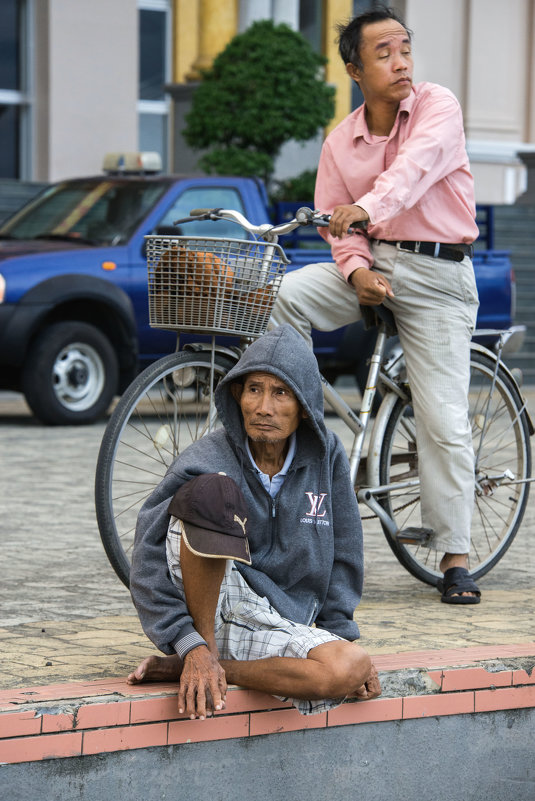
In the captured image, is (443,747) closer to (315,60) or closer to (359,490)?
(359,490)

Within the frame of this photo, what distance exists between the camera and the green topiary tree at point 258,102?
1435cm

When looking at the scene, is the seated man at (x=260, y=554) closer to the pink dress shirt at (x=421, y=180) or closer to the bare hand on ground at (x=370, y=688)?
the bare hand on ground at (x=370, y=688)

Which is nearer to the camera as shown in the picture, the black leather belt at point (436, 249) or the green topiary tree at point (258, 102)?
the black leather belt at point (436, 249)

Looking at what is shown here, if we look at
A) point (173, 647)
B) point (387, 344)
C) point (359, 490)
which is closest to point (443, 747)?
point (173, 647)

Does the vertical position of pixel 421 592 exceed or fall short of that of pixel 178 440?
it falls short

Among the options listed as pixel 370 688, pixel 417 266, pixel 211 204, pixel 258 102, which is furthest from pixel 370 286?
pixel 258 102

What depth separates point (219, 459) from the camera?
3799 mm

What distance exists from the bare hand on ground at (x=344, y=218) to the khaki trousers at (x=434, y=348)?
15.6 inches

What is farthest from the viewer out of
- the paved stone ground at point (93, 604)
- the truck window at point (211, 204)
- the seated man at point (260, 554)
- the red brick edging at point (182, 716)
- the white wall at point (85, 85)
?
the white wall at point (85, 85)

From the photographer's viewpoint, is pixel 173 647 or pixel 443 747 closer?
pixel 173 647

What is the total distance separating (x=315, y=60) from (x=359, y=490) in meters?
10.5

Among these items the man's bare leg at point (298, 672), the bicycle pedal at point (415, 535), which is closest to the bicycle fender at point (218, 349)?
the bicycle pedal at point (415, 535)

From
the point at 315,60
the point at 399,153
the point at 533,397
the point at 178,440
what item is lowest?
the point at 533,397

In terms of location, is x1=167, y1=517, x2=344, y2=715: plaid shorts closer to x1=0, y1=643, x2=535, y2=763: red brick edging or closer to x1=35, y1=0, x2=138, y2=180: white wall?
x1=0, y1=643, x2=535, y2=763: red brick edging
